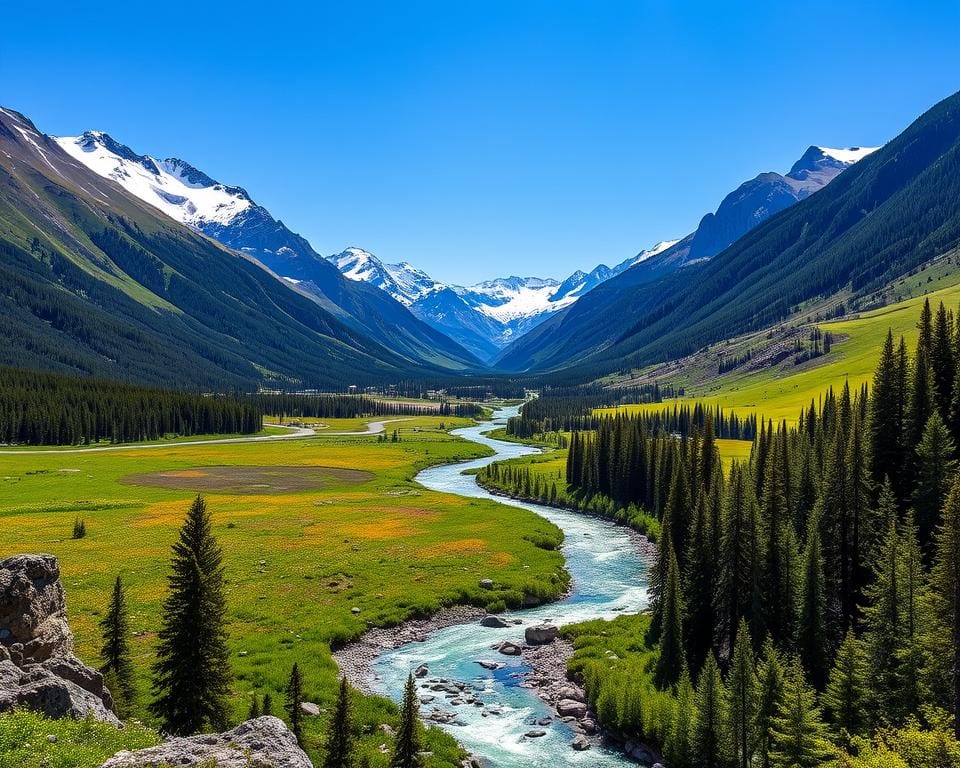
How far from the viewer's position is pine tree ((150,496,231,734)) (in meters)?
28.3

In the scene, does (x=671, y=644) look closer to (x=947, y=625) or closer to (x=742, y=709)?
(x=742, y=709)

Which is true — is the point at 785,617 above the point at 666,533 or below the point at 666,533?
below

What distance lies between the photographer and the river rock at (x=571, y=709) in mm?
39500

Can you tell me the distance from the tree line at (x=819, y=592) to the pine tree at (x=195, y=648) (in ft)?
77.8

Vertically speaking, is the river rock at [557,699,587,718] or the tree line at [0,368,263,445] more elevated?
the tree line at [0,368,263,445]

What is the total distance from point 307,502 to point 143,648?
205 ft

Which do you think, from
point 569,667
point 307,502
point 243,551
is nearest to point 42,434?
point 307,502

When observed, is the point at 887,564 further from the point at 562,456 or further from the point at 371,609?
the point at 562,456

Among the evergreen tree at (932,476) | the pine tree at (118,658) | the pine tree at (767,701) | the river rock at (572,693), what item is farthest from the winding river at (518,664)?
the evergreen tree at (932,476)

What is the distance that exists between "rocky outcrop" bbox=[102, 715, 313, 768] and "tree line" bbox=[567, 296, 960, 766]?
870 inches

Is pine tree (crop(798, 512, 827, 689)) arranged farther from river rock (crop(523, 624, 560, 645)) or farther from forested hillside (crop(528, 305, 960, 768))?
river rock (crop(523, 624, 560, 645))

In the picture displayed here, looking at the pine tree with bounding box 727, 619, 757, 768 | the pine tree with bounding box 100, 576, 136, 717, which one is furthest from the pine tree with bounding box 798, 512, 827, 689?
the pine tree with bounding box 100, 576, 136, 717

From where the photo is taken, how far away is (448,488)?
12975 cm

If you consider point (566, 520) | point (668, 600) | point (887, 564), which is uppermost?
point (887, 564)
